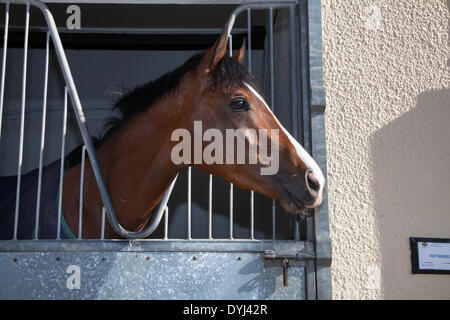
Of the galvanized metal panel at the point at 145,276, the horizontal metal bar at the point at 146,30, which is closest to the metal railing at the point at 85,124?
the galvanized metal panel at the point at 145,276

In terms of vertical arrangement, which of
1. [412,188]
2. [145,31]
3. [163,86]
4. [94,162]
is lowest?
[412,188]

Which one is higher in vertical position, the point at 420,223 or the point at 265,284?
the point at 420,223

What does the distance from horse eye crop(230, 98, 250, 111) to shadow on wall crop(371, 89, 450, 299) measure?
688 mm

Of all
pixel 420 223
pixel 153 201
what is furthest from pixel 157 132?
pixel 420 223

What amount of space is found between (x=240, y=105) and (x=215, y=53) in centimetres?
28

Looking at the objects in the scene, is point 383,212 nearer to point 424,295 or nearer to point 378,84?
point 424,295

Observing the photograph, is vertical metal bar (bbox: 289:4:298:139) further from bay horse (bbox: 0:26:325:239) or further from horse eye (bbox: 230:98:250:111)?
horse eye (bbox: 230:98:250:111)

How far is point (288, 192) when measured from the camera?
7.76 feet

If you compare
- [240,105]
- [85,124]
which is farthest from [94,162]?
[240,105]

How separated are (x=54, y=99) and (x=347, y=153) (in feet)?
11.4

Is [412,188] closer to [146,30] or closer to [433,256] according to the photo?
[433,256]

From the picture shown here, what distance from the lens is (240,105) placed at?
2.51 meters

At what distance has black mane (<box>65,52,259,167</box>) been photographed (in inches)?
101
